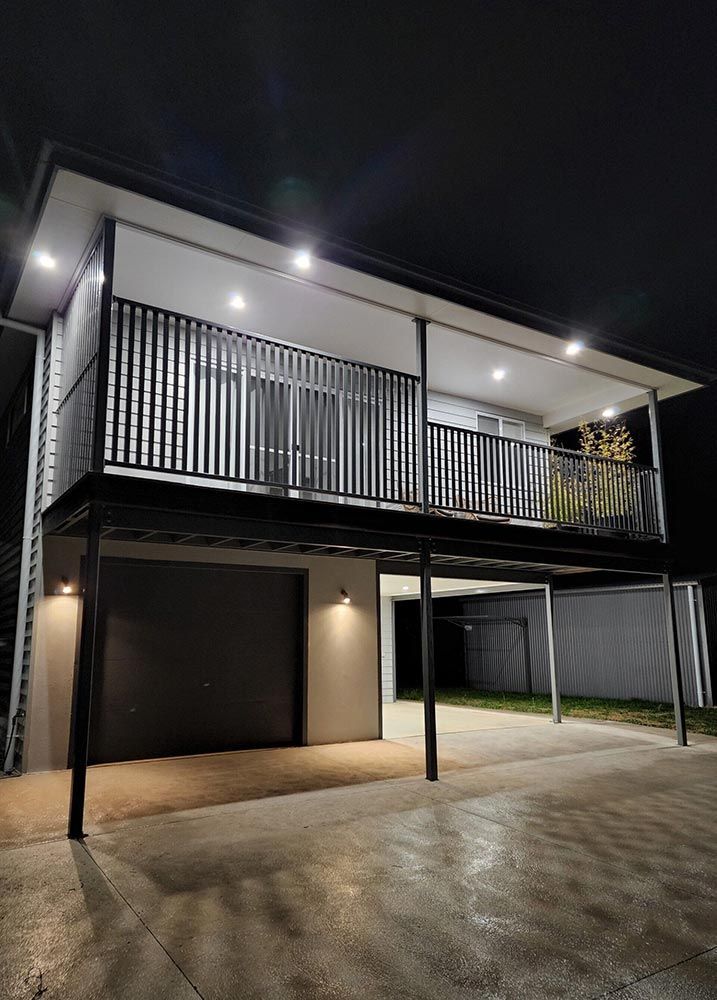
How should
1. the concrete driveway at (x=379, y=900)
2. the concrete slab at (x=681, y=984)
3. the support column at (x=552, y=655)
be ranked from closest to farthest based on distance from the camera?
1. the concrete slab at (x=681, y=984)
2. the concrete driveway at (x=379, y=900)
3. the support column at (x=552, y=655)

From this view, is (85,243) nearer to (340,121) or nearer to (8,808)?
(340,121)

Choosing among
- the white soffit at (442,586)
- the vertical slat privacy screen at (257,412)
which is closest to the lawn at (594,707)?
the white soffit at (442,586)

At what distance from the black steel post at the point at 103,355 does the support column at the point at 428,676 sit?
3.41 m

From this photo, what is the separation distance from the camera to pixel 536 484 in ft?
27.7

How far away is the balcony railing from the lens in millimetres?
5797

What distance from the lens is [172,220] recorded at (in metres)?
5.79

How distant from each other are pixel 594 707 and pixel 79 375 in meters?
11.6

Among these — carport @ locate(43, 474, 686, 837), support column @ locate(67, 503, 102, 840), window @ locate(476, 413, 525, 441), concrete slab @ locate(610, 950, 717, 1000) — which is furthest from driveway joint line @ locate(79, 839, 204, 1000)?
window @ locate(476, 413, 525, 441)

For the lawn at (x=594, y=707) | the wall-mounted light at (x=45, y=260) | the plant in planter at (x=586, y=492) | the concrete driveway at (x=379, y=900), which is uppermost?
the wall-mounted light at (x=45, y=260)

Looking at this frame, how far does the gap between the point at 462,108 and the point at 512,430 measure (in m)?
6.71

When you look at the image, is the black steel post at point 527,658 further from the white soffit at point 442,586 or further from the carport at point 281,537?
the carport at point 281,537

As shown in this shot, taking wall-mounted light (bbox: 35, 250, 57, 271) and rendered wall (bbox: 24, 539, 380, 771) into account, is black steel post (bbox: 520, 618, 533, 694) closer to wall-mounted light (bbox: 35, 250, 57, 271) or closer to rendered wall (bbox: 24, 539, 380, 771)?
rendered wall (bbox: 24, 539, 380, 771)

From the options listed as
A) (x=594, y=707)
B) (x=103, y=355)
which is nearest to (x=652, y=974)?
(x=103, y=355)

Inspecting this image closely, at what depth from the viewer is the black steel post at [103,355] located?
5.27 m
